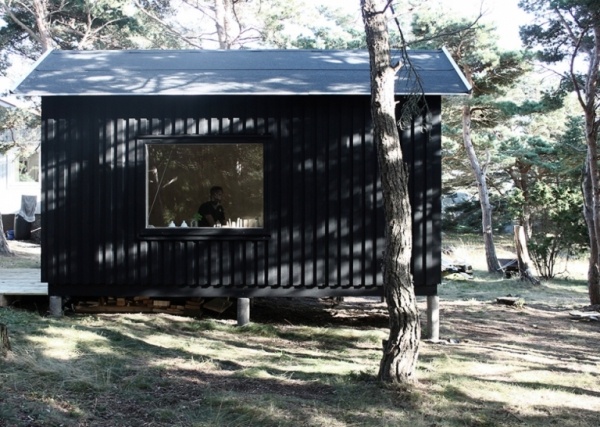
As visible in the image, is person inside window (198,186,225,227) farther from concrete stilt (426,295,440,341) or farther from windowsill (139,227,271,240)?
concrete stilt (426,295,440,341)

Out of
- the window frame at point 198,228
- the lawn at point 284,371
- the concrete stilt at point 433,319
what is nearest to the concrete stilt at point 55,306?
the lawn at point 284,371

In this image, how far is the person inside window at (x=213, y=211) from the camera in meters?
8.90

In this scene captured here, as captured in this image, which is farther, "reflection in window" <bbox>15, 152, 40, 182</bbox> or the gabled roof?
"reflection in window" <bbox>15, 152, 40, 182</bbox>

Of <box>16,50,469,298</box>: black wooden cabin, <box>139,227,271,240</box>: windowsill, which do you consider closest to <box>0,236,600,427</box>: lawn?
<box>16,50,469,298</box>: black wooden cabin

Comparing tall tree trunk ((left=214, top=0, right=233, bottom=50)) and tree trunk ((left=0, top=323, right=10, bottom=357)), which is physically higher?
tall tree trunk ((left=214, top=0, right=233, bottom=50))

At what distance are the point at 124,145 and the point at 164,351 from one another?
297 centimetres

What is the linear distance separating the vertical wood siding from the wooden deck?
37.1 inches

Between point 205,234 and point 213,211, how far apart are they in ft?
1.25

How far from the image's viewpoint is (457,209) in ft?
104

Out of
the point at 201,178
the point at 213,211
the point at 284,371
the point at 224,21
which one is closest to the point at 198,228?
the point at 213,211

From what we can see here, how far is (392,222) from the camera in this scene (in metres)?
5.68

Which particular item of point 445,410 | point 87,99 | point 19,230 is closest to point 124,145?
point 87,99

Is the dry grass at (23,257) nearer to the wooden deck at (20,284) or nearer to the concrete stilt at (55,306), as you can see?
the wooden deck at (20,284)

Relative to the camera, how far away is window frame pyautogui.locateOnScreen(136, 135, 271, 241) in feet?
28.5
